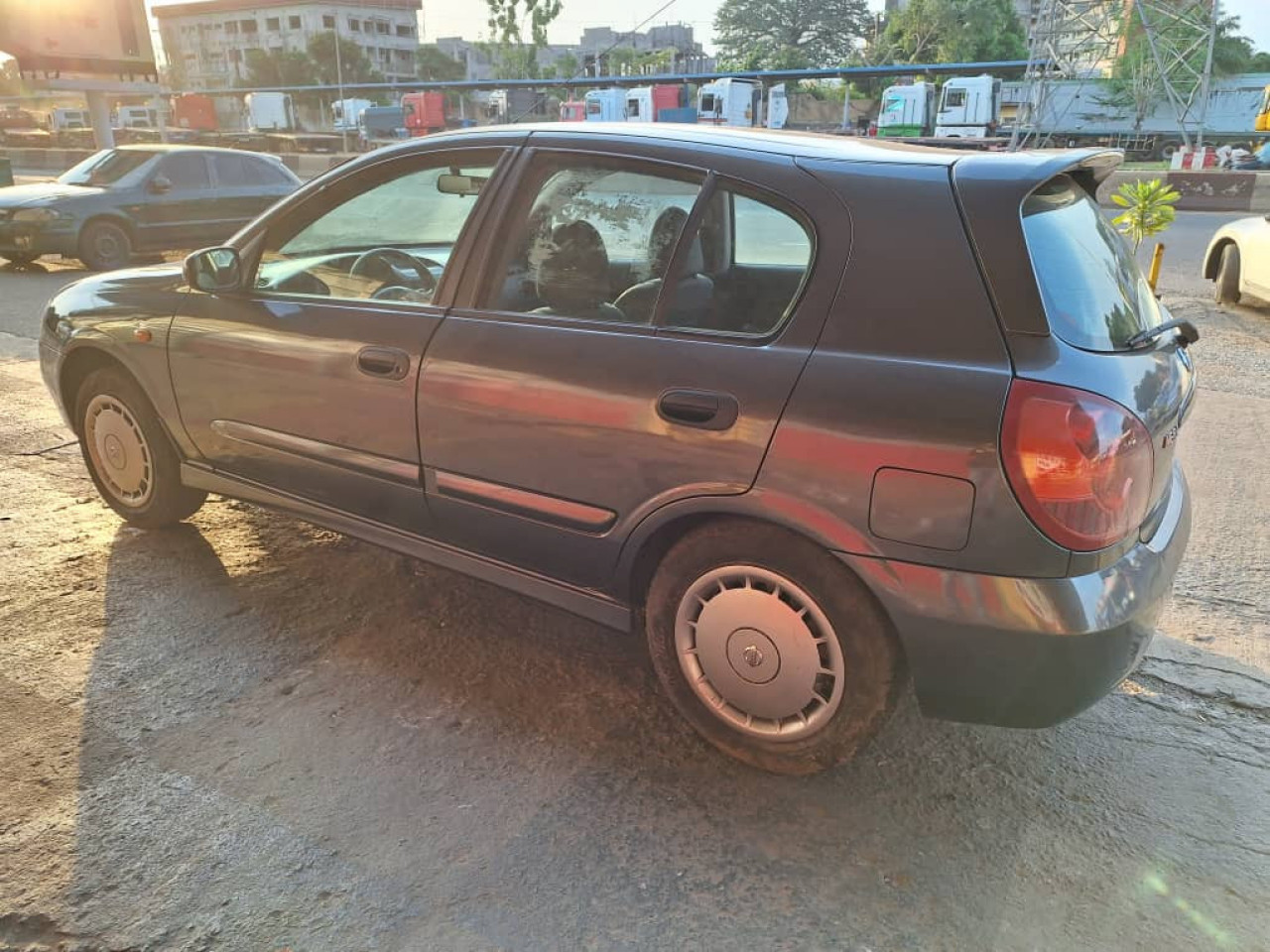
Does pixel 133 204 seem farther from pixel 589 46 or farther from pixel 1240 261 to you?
pixel 589 46

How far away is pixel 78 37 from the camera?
18.0 metres

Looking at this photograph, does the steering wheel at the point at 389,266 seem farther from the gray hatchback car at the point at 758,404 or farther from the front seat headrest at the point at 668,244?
the front seat headrest at the point at 668,244

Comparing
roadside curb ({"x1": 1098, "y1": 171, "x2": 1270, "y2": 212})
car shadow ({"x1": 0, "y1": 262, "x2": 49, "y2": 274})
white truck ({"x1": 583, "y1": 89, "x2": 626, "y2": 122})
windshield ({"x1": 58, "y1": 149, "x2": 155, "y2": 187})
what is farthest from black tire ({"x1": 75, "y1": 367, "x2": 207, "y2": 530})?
white truck ({"x1": 583, "y1": 89, "x2": 626, "y2": 122})

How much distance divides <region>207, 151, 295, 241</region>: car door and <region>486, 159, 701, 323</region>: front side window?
10666 mm

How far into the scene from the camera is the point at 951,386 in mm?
2027

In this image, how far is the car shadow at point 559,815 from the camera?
80.0 inches

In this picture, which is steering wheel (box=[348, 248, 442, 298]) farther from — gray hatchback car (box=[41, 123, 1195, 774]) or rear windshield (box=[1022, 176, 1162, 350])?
rear windshield (box=[1022, 176, 1162, 350])

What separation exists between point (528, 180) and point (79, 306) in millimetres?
2249

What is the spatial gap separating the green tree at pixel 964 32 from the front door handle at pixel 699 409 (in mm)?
74469

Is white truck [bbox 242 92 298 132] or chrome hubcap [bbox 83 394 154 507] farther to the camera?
white truck [bbox 242 92 298 132]

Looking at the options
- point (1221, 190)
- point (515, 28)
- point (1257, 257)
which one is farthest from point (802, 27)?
point (1257, 257)

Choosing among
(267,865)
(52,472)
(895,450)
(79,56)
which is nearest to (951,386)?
(895,450)

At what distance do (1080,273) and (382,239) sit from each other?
2.54 metres

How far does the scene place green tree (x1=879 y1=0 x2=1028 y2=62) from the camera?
6700cm
